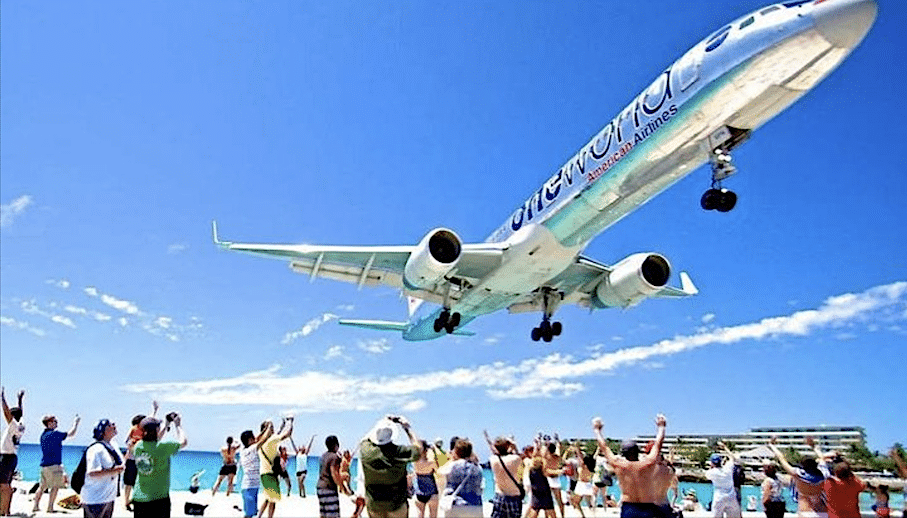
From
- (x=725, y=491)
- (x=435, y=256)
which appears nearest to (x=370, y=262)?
(x=435, y=256)

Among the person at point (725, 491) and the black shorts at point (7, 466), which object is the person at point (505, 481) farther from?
the black shorts at point (7, 466)

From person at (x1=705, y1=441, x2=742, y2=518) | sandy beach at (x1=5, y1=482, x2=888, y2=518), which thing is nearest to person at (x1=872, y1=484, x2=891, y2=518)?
person at (x1=705, y1=441, x2=742, y2=518)

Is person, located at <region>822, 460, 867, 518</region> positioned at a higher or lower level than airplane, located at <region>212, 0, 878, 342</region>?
lower

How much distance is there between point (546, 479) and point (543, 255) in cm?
916

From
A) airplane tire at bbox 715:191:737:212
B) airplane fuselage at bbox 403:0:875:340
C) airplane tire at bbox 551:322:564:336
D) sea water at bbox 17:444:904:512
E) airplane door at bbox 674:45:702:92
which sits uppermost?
airplane door at bbox 674:45:702:92

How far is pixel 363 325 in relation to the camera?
27.0m

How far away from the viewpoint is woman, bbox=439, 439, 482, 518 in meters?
6.57

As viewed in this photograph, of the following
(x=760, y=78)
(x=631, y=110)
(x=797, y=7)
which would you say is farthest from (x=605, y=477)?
(x=797, y=7)

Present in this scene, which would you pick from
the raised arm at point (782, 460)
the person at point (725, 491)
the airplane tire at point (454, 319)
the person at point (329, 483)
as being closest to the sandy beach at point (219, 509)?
the person at point (329, 483)

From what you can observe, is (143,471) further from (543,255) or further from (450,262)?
(543,255)

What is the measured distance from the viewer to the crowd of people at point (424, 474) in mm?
5957

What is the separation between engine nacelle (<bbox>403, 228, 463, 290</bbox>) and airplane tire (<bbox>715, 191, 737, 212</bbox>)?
7194 mm

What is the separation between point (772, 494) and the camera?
32.3ft

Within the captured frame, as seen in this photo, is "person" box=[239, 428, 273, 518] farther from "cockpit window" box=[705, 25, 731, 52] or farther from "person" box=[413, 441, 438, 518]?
"cockpit window" box=[705, 25, 731, 52]
